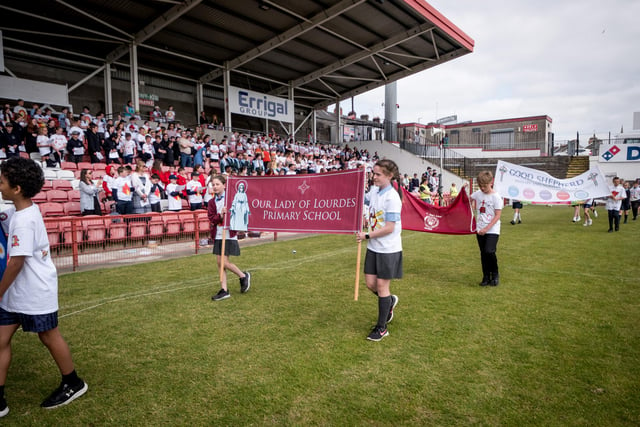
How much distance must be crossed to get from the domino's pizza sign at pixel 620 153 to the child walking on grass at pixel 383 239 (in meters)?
30.8

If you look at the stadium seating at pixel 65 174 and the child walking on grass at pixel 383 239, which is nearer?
the child walking on grass at pixel 383 239

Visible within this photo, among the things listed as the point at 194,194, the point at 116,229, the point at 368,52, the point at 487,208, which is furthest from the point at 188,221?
the point at 368,52

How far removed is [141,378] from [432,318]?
135 inches

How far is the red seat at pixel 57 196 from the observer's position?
34.4 ft

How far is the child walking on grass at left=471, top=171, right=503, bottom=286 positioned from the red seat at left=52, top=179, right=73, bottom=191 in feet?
38.5

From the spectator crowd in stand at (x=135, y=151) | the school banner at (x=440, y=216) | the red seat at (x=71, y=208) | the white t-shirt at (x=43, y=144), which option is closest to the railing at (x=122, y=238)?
the spectator crowd in stand at (x=135, y=151)

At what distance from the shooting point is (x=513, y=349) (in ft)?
12.6

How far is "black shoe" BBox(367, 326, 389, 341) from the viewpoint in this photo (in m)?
4.09

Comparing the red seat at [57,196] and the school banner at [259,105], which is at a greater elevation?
the school banner at [259,105]

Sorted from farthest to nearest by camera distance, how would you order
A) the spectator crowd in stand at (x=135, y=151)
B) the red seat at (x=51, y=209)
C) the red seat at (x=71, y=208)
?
the spectator crowd in stand at (x=135, y=151), the red seat at (x=71, y=208), the red seat at (x=51, y=209)

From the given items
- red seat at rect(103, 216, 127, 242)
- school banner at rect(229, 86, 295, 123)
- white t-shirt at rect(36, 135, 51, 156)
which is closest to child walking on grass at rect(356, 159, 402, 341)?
red seat at rect(103, 216, 127, 242)

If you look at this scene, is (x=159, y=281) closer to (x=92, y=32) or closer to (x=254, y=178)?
(x=254, y=178)

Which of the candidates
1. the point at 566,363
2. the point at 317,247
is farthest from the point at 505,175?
the point at 566,363

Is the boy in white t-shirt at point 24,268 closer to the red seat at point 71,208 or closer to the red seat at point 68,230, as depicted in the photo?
the red seat at point 68,230
